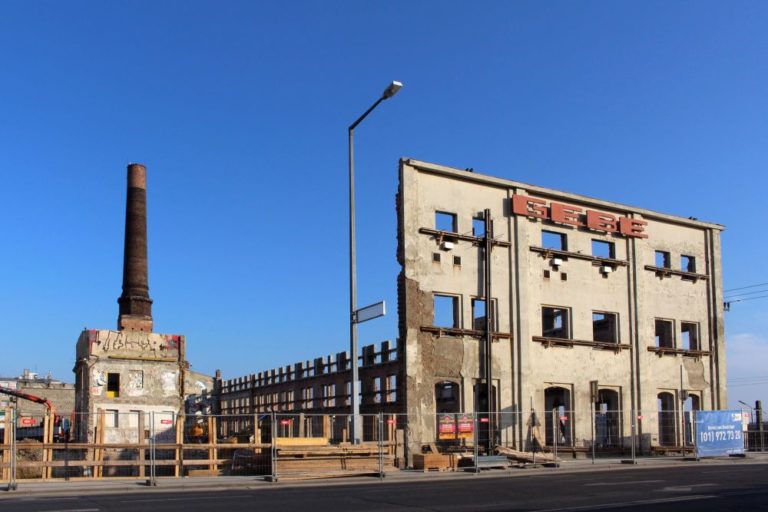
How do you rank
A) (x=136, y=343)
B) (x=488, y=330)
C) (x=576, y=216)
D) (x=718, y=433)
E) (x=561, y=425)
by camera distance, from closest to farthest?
(x=488, y=330), (x=718, y=433), (x=561, y=425), (x=576, y=216), (x=136, y=343)

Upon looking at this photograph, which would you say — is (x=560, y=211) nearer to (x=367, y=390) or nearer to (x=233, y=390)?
(x=367, y=390)

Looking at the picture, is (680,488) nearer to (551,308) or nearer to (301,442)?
(301,442)

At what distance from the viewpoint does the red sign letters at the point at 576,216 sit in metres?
35.2

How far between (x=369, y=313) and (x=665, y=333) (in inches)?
889

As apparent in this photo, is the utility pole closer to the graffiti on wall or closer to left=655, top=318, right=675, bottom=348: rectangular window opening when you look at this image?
left=655, top=318, right=675, bottom=348: rectangular window opening

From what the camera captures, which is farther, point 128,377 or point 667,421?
point 128,377

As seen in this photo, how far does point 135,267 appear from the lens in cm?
5591

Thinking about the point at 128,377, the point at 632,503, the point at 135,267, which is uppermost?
the point at 135,267

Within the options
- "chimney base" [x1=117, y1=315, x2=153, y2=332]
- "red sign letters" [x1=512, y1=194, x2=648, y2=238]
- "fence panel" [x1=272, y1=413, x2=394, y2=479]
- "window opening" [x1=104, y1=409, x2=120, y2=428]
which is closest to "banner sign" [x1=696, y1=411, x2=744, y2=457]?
"red sign letters" [x1=512, y1=194, x2=648, y2=238]

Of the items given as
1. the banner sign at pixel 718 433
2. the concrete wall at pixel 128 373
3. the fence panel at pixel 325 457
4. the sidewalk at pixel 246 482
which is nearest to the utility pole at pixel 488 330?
the sidewalk at pixel 246 482

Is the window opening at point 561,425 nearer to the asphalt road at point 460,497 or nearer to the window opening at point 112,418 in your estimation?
the asphalt road at point 460,497

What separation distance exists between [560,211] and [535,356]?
6633 mm

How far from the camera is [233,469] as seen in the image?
84.3 ft

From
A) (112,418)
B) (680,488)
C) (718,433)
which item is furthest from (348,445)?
(112,418)
